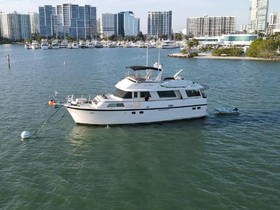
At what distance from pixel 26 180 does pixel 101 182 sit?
15.7ft

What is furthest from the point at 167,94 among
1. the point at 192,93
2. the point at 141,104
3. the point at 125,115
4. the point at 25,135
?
the point at 25,135

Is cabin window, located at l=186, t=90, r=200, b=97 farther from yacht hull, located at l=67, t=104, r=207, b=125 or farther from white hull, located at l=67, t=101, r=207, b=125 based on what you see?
white hull, located at l=67, t=101, r=207, b=125

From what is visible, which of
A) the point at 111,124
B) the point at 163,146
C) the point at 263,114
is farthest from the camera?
the point at 263,114

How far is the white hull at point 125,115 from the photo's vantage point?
93.8 ft

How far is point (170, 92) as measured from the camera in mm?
30078

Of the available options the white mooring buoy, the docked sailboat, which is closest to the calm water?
the white mooring buoy

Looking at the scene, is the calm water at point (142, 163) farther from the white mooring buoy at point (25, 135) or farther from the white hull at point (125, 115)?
the white hull at point (125, 115)

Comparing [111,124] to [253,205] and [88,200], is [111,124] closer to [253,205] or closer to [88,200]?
[88,200]

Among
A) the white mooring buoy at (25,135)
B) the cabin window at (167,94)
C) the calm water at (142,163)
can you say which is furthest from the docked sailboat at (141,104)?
the white mooring buoy at (25,135)

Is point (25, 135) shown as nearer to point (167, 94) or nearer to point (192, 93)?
point (167, 94)

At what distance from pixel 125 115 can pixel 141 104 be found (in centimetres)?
184

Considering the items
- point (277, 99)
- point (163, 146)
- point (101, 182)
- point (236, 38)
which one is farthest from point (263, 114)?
point (236, 38)

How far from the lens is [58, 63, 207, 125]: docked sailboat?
93.8ft

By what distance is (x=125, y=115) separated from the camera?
2895 centimetres
